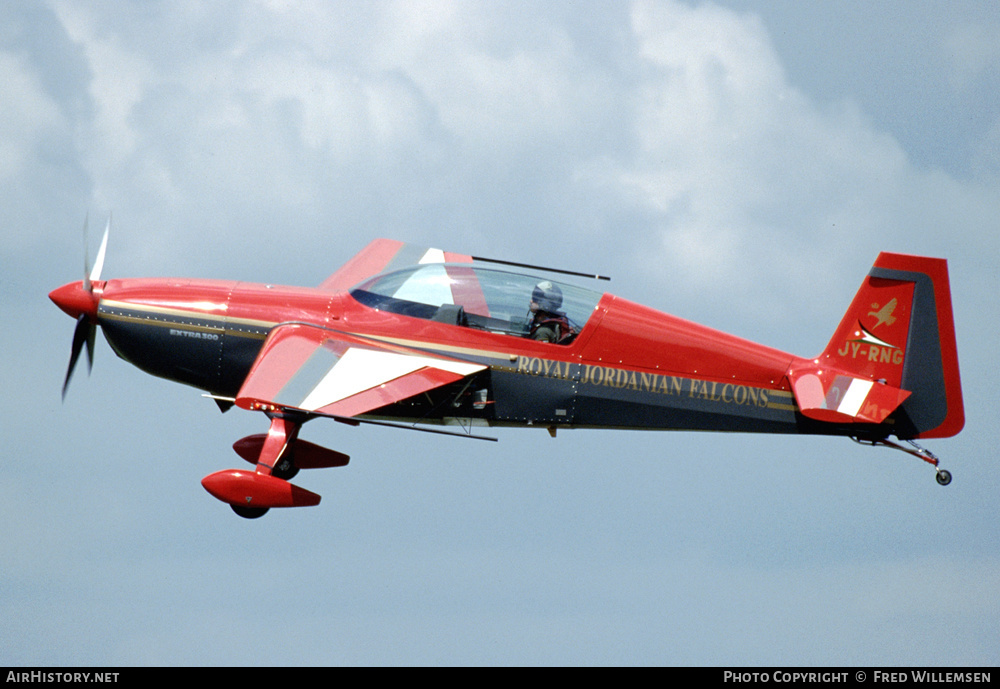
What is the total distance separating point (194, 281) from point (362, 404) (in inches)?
129

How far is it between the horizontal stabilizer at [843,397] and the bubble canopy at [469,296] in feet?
8.87

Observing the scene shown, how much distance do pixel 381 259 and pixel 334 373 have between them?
167 inches

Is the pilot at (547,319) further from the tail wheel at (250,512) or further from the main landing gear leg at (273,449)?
the tail wheel at (250,512)

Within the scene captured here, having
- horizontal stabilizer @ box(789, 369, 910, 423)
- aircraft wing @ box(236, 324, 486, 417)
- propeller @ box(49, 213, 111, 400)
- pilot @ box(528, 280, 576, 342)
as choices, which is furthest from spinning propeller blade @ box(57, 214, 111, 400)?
horizontal stabilizer @ box(789, 369, 910, 423)

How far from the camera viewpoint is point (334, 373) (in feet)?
45.8

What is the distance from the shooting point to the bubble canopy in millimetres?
14641

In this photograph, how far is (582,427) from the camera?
14711 mm

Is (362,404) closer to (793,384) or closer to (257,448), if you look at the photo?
(257,448)

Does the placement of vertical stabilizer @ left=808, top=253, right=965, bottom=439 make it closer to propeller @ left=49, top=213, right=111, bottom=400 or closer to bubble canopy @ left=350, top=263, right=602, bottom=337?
bubble canopy @ left=350, top=263, right=602, bottom=337

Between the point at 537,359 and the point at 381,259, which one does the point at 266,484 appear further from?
the point at 381,259

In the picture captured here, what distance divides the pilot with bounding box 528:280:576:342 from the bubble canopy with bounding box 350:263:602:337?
52 millimetres

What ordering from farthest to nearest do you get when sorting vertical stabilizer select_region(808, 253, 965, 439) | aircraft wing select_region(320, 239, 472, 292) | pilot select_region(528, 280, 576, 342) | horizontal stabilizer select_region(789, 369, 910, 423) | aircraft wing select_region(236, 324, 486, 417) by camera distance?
aircraft wing select_region(320, 239, 472, 292) < pilot select_region(528, 280, 576, 342) < vertical stabilizer select_region(808, 253, 965, 439) < horizontal stabilizer select_region(789, 369, 910, 423) < aircraft wing select_region(236, 324, 486, 417)

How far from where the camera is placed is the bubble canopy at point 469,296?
1464 cm

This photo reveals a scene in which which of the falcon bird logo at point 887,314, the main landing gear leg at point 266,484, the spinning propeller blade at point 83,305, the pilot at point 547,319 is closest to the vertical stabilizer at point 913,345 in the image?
the falcon bird logo at point 887,314
